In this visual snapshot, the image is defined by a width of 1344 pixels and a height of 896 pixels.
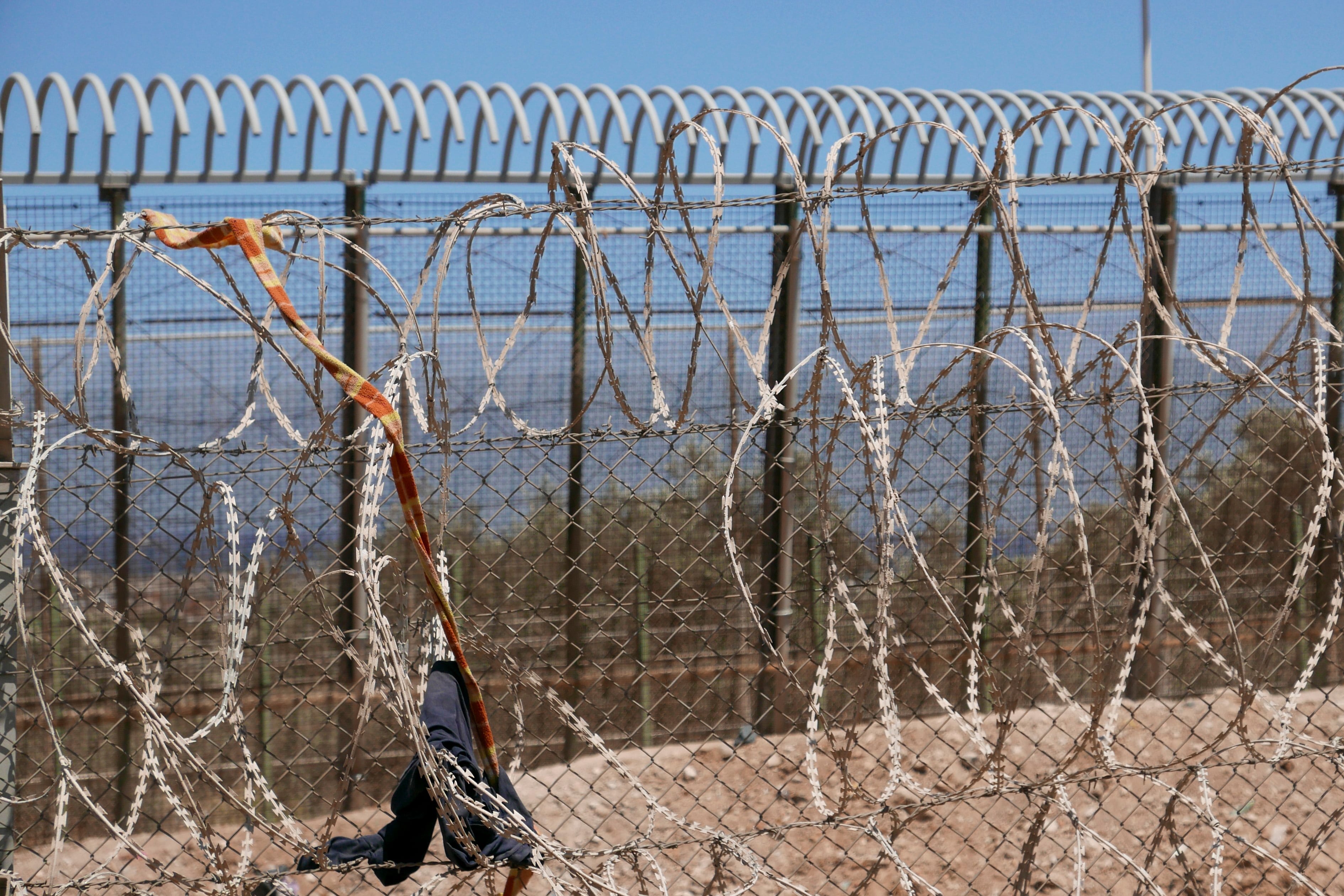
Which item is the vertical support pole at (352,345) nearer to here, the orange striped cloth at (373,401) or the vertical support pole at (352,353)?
the vertical support pole at (352,353)

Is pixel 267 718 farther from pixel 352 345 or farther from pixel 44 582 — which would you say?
pixel 352 345

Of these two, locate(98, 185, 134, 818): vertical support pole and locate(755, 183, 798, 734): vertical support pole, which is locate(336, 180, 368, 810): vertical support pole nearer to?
locate(98, 185, 134, 818): vertical support pole

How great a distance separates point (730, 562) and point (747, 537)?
2.40 metres

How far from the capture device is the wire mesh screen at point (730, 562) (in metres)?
2.60

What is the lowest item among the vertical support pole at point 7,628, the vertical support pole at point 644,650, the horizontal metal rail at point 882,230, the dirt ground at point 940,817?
the dirt ground at point 940,817

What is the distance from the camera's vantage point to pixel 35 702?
4.55m

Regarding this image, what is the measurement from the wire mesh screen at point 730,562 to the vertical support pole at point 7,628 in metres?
0.10

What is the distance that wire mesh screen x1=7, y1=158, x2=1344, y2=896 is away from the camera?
8.54 feet

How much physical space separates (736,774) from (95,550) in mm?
2868

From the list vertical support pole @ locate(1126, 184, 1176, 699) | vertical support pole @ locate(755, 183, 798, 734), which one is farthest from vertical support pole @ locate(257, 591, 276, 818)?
vertical support pole @ locate(1126, 184, 1176, 699)

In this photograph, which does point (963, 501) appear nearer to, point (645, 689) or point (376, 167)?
point (645, 689)

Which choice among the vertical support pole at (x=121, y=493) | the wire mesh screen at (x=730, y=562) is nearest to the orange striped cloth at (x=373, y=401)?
the wire mesh screen at (x=730, y=562)

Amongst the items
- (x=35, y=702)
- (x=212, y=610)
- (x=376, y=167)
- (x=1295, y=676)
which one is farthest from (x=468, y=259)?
(x=1295, y=676)

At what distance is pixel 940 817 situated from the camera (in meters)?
4.54
